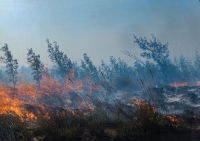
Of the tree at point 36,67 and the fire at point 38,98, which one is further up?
the tree at point 36,67

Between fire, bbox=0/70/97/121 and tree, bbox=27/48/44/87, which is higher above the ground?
tree, bbox=27/48/44/87

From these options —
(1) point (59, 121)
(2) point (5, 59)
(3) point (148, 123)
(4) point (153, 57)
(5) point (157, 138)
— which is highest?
(4) point (153, 57)

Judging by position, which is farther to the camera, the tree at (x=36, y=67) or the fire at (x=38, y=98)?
the tree at (x=36, y=67)

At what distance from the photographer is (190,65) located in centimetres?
7844

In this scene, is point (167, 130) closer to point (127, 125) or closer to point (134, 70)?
point (127, 125)

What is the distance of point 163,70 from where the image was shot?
201 feet

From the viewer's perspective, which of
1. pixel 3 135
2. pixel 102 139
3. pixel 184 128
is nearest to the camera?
pixel 3 135

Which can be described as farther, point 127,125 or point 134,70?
point 134,70

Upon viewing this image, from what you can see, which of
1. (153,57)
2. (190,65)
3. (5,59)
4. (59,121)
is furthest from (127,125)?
(190,65)

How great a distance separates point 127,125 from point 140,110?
0.79 m

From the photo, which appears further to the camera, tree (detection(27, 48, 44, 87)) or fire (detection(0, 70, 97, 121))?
tree (detection(27, 48, 44, 87))

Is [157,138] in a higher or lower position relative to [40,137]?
lower

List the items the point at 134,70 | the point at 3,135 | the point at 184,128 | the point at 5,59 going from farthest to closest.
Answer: the point at 134,70 < the point at 5,59 < the point at 184,128 < the point at 3,135

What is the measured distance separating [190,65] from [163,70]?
21989 mm
